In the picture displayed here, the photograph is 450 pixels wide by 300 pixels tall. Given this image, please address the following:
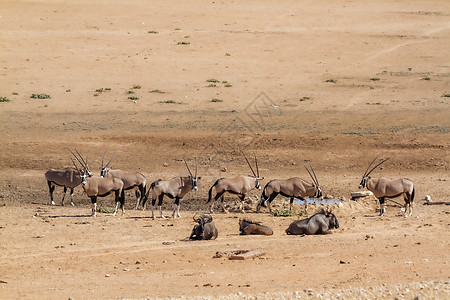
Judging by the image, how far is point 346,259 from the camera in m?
15.9

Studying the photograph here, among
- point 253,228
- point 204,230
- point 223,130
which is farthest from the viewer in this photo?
point 223,130

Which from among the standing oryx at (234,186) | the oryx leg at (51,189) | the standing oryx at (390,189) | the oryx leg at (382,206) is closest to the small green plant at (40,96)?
the oryx leg at (51,189)

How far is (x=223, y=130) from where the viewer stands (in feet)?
96.3

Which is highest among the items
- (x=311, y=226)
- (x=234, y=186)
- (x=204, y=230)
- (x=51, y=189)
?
(x=234, y=186)

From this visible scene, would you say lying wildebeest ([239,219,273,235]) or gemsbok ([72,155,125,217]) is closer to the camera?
lying wildebeest ([239,219,273,235])

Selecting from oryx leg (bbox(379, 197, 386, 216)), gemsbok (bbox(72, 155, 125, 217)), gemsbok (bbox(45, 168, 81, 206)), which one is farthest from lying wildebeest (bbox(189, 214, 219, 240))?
gemsbok (bbox(45, 168, 81, 206))

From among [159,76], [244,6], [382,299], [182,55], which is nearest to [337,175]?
[382,299]

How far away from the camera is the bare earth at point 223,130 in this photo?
49.6 ft

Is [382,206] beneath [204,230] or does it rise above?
above

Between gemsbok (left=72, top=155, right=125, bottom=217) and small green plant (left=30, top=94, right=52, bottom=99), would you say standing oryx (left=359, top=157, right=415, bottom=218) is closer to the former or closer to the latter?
gemsbok (left=72, top=155, right=125, bottom=217)

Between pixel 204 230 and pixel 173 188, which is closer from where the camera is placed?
pixel 204 230

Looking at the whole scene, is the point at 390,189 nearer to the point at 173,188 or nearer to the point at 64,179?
the point at 173,188

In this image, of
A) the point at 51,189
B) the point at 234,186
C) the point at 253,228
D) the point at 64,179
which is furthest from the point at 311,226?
the point at 51,189

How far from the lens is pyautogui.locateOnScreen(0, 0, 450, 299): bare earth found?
15125mm
